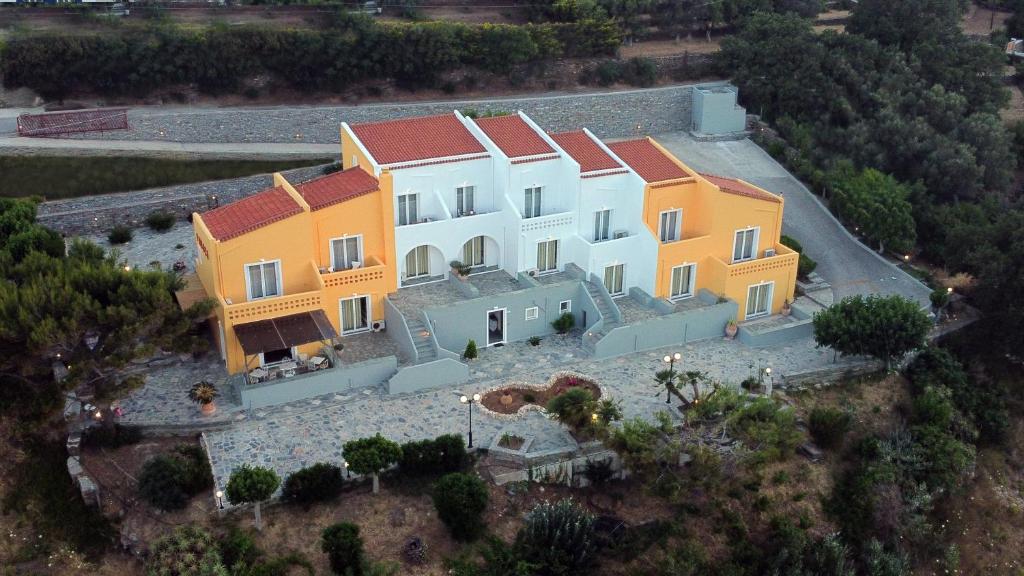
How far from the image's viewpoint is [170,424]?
3156 cm

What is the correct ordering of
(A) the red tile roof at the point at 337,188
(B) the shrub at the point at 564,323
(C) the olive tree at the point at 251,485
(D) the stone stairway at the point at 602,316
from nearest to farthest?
(C) the olive tree at the point at 251,485 → (A) the red tile roof at the point at 337,188 → (D) the stone stairway at the point at 602,316 → (B) the shrub at the point at 564,323

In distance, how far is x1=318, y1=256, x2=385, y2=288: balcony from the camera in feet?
116

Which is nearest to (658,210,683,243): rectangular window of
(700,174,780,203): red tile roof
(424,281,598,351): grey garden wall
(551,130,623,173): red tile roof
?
(700,174,780,203): red tile roof

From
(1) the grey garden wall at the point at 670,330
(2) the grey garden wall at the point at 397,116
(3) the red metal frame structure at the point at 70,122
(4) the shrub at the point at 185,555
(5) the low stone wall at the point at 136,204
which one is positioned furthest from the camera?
(2) the grey garden wall at the point at 397,116

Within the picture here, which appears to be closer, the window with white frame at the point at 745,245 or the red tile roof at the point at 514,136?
the red tile roof at the point at 514,136

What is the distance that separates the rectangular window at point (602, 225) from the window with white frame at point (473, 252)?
184 inches

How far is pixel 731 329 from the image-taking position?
128 feet

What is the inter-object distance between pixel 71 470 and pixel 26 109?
85.3ft

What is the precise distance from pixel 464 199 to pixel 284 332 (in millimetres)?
9382

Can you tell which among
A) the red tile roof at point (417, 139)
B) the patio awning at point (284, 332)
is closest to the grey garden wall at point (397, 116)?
the red tile roof at point (417, 139)

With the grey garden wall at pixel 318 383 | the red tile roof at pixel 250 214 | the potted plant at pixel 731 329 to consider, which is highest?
the red tile roof at pixel 250 214

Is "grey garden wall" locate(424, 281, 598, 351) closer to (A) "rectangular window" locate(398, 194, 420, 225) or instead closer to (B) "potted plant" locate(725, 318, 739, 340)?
(A) "rectangular window" locate(398, 194, 420, 225)

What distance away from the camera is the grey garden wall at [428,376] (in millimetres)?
34250

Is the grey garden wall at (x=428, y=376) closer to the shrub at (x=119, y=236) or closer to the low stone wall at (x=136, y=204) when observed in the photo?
the shrub at (x=119, y=236)
